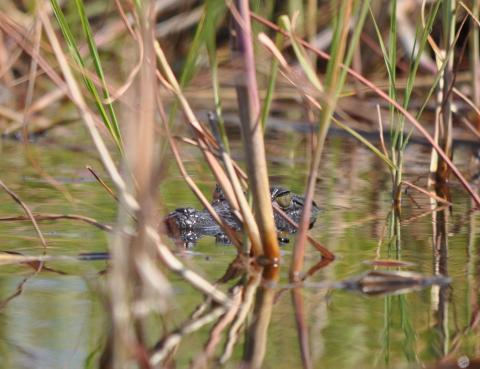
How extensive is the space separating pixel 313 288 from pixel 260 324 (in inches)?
10.9

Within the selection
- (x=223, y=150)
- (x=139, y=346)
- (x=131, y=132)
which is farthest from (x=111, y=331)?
(x=223, y=150)

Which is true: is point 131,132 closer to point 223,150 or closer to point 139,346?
point 139,346

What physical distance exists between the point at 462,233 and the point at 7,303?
1.32 meters

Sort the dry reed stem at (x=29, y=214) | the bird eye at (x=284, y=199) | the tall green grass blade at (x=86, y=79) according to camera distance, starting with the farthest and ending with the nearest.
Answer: the bird eye at (x=284, y=199) < the dry reed stem at (x=29, y=214) < the tall green grass blade at (x=86, y=79)

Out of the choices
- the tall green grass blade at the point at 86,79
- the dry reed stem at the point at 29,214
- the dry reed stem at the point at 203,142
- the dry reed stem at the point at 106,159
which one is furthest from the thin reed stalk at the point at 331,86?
the dry reed stem at the point at 29,214

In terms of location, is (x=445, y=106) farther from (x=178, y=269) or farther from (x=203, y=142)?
(x=178, y=269)

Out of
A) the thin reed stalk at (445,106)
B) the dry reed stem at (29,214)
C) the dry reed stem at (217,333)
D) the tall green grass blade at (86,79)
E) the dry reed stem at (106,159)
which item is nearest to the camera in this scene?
the dry reed stem at (217,333)

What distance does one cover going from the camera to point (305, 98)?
2391 mm

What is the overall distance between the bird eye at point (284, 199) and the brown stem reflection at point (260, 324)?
0.82 m

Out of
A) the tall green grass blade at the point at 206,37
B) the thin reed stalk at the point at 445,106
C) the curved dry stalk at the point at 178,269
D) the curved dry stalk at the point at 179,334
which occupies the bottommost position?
the curved dry stalk at the point at 179,334

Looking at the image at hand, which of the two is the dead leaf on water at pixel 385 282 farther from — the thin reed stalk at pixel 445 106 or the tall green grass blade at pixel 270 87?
the thin reed stalk at pixel 445 106

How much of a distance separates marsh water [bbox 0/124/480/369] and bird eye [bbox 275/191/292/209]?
14 cm

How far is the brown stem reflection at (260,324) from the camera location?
1746 millimetres

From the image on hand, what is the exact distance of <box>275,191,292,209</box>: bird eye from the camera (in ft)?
10.3
